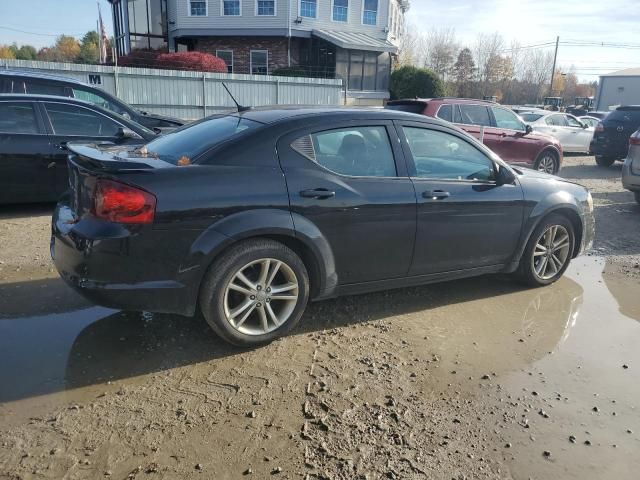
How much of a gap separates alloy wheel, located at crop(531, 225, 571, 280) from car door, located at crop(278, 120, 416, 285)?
5.22 feet

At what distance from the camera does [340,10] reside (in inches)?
1244

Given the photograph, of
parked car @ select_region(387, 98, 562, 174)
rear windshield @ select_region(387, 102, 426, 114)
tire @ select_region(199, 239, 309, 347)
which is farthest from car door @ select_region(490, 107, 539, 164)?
tire @ select_region(199, 239, 309, 347)

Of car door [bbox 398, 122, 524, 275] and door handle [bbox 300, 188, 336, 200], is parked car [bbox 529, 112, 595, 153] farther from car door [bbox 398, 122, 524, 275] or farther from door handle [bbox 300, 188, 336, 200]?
door handle [bbox 300, 188, 336, 200]

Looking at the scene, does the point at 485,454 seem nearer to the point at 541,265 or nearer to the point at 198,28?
the point at 541,265

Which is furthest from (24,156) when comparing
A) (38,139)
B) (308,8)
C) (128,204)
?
(308,8)

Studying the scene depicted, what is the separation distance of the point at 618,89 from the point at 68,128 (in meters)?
59.1

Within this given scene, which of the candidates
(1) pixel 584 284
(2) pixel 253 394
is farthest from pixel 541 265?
(2) pixel 253 394

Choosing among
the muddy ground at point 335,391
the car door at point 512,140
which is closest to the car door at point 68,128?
the muddy ground at point 335,391

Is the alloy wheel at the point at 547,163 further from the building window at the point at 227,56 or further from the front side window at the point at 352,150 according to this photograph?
the building window at the point at 227,56

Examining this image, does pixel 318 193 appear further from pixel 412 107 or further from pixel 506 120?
pixel 506 120

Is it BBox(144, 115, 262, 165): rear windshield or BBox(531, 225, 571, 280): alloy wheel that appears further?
BBox(531, 225, 571, 280): alloy wheel

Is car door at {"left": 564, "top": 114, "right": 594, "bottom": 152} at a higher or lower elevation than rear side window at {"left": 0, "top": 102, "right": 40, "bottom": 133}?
lower

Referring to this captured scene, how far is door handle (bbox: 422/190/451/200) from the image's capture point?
4.10 m

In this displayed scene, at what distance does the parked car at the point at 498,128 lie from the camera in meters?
10.2
